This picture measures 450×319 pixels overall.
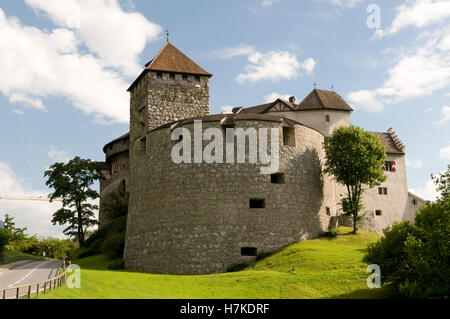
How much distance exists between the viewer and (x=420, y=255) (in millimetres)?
21156

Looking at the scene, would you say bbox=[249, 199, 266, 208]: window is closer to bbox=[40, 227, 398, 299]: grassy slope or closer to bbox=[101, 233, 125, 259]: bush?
bbox=[40, 227, 398, 299]: grassy slope

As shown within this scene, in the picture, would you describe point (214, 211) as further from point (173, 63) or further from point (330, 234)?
point (173, 63)

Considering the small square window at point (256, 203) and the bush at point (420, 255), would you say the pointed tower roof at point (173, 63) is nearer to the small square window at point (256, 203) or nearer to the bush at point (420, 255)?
the small square window at point (256, 203)

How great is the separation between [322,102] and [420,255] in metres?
28.1

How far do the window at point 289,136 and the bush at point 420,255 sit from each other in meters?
12.6

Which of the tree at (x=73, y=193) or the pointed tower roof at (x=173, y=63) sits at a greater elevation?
the pointed tower roof at (x=173, y=63)

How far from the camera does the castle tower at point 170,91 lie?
42656 millimetres

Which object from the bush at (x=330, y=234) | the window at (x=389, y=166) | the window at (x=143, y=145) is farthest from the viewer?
the window at (x=389, y=166)

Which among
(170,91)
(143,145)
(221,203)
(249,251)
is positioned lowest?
(249,251)

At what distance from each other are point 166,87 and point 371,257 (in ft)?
82.6

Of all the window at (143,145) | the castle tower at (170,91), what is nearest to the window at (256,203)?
the window at (143,145)


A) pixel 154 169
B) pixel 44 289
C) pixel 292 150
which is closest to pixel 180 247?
pixel 154 169

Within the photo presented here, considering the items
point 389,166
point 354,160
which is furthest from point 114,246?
point 389,166
